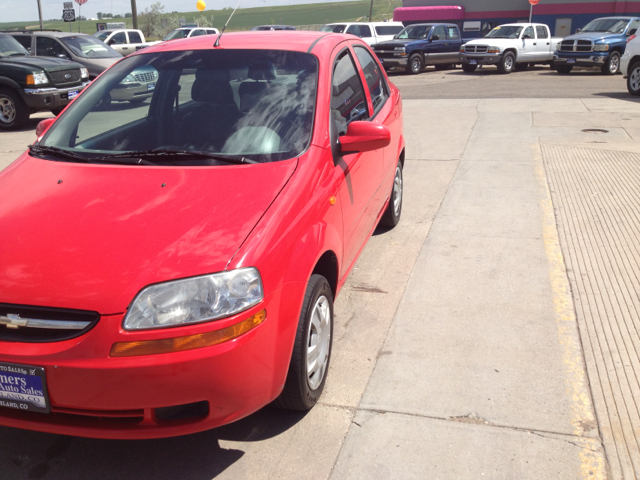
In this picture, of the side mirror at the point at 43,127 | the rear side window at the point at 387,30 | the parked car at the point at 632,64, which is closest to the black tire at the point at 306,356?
the side mirror at the point at 43,127

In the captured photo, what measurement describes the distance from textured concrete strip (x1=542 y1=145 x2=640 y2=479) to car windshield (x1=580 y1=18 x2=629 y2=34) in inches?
584

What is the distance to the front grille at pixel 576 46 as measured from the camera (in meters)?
20.2

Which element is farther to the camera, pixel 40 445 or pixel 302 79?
pixel 302 79

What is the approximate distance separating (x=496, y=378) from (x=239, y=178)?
1787mm

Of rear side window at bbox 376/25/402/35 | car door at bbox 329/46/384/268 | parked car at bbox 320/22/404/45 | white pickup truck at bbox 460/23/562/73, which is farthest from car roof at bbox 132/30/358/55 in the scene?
rear side window at bbox 376/25/402/35

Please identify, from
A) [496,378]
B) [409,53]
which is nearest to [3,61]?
[496,378]

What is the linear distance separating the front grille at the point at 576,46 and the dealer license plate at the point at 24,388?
21506 mm

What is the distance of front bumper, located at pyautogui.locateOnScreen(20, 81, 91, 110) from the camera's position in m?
12.1

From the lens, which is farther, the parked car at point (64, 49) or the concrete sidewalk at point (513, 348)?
the parked car at point (64, 49)

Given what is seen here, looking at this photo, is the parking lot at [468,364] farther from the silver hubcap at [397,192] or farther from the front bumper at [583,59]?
the front bumper at [583,59]

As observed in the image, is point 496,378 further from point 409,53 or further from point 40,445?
point 409,53

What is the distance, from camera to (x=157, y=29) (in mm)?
63094

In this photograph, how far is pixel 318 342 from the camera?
10.2ft

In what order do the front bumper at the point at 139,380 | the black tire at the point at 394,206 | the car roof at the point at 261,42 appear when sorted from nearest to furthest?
1. the front bumper at the point at 139,380
2. the car roof at the point at 261,42
3. the black tire at the point at 394,206
